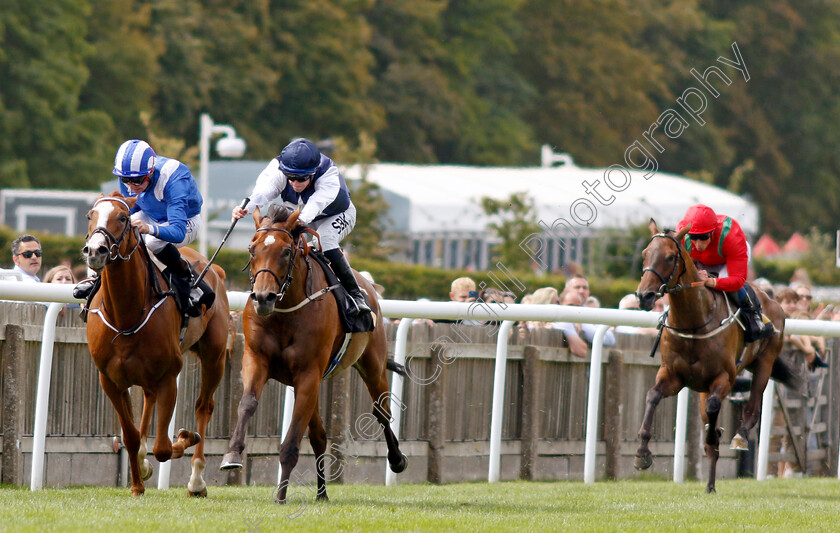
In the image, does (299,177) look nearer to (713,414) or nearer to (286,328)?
(286,328)

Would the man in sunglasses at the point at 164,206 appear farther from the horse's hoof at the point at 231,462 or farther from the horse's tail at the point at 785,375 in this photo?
the horse's tail at the point at 785,375

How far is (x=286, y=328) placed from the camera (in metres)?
7.56

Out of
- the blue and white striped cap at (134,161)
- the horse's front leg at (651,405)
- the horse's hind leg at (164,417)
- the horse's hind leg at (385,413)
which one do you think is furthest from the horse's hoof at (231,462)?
the horse's front leg at (651,405)

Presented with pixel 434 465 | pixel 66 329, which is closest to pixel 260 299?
pixel 66 329

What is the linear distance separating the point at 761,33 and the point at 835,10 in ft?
9.90

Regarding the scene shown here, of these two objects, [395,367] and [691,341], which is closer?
[395,367]

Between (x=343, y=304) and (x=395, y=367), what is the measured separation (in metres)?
1.26

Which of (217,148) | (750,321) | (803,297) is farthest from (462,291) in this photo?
(217,148)

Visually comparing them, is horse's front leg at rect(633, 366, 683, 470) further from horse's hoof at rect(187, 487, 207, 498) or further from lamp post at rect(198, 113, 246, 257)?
lamp post at rect(198, 113, 246, 257)

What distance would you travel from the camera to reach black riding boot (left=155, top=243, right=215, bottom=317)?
7.86m

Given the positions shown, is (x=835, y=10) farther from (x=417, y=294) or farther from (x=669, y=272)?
(x=669, y=272)

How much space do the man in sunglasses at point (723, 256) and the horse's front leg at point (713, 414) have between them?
0.61 m

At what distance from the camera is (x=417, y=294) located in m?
23.3

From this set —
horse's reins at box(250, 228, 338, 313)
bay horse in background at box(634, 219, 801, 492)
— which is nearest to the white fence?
bay horse in background at box(634, 219, 801, 492)
